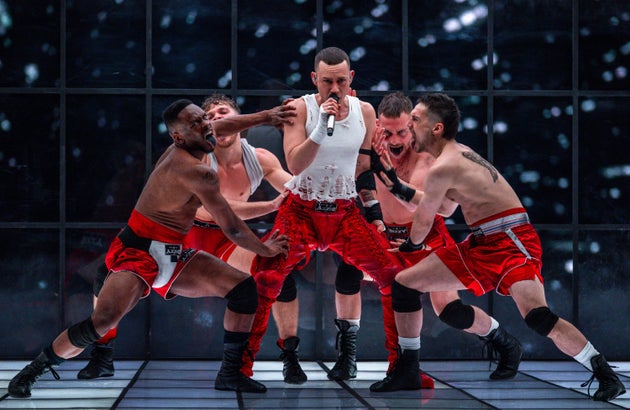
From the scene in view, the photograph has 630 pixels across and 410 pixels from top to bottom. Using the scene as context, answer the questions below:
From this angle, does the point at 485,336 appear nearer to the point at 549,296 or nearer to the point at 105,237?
the point at 549,296

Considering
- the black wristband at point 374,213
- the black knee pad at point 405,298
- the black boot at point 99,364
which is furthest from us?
the black boot at point 99,364

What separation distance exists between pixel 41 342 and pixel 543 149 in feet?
14.3

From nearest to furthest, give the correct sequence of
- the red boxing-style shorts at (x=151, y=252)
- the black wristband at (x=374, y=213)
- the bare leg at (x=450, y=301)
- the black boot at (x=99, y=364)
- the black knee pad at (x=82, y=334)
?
the black knee pad at (x=82, y=334), the red boxing-style shorts at (x=151, y=252), the black wristband at (x=374, y=213), the bare leg at (x=450, y=301), the black boot at (x=99, y=364)

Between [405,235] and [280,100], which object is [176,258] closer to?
[405,235]

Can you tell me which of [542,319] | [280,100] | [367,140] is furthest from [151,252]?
[280,100]

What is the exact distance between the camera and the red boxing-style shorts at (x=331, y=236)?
5434 millimetres

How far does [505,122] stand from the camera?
724cm

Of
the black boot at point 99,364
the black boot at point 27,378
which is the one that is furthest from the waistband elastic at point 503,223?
the black boot at point 99,364

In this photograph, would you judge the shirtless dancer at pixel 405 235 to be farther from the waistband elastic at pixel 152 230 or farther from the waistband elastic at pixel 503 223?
the waistband elastic at pixel 152 230

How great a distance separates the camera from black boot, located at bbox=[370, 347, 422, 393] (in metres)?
5.29

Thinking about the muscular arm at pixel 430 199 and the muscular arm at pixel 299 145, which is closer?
the muscular arm at pixel 430 199

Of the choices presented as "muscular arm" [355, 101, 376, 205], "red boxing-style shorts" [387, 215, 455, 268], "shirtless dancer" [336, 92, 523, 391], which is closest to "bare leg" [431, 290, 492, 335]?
"shirtless dancer" [336, 92, 523, 391]

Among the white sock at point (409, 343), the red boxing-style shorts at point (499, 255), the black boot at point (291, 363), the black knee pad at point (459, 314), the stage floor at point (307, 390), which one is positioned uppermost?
the red boxing-style shorts at point (499, 255)

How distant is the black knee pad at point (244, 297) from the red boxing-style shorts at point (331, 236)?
231mm
